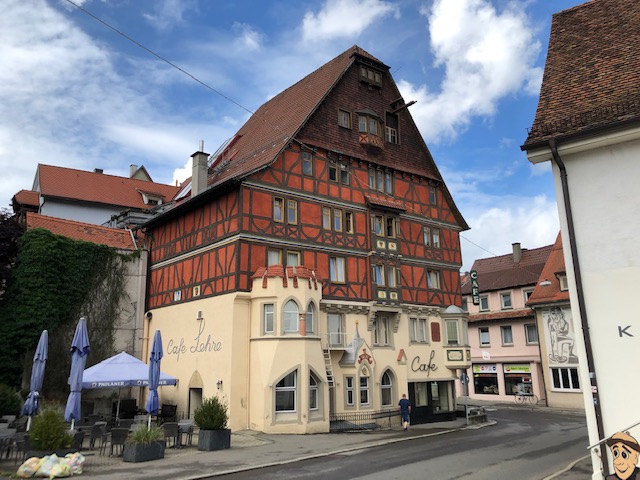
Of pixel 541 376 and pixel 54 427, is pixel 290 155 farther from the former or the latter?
pixel 541 376

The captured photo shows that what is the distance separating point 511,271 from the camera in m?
43.8

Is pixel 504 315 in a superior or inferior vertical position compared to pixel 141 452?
superior

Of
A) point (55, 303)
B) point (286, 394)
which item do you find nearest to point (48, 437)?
point (286, 394)

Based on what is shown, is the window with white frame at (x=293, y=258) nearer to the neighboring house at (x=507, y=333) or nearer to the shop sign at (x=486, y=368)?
the neighboring house at (x=507, y=333)

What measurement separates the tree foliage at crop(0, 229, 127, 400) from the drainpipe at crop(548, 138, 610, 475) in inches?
971

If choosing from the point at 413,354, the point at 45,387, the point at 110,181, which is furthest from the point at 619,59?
the point at 110,181

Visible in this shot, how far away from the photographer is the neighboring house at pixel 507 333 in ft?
129

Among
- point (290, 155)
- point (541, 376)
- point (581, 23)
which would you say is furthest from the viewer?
point (541, 376)

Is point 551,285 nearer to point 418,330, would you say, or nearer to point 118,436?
point 418,330

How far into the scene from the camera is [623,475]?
29.1ft

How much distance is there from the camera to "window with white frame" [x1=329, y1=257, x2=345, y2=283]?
2627 centimetres

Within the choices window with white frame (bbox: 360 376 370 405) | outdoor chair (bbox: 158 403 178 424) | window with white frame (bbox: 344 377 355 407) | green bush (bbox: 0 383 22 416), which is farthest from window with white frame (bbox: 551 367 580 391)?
green bush (bbox: 0 383 22 416)

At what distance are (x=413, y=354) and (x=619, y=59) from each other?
20.1 meters

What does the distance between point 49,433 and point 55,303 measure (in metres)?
14.8
